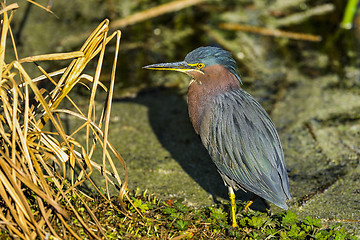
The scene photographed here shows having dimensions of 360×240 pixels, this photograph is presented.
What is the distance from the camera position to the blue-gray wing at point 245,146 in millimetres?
3488

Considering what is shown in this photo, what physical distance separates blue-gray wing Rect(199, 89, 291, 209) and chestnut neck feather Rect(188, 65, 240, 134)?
0.20ft

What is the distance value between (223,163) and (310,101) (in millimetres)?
2074

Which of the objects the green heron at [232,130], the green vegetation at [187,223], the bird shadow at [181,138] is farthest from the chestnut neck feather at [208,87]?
the green vegetation at [187,223]

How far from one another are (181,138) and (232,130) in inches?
47.3

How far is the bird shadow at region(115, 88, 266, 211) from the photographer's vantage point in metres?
4.04

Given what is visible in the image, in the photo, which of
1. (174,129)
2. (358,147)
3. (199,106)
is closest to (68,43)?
(174,129)

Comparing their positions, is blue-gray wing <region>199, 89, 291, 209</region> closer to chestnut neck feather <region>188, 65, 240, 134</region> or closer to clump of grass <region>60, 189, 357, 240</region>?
chestnut neck feather <region>188, 65, 240, 134</region>

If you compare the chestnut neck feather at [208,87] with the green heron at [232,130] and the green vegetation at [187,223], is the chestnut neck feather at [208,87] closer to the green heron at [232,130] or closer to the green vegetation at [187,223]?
the green heron at [232,130]

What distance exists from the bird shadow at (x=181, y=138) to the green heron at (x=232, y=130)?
0.38 metres

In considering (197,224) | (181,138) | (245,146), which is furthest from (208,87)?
(197,224)

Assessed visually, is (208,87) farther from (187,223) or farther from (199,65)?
(187,223)

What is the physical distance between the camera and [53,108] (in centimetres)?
307

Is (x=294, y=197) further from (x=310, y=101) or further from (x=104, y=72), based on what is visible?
(x=104, y=72)

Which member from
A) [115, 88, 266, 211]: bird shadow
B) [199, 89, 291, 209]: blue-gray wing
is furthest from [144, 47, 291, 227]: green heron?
[115, 88, 266, 211]: bird shadow
